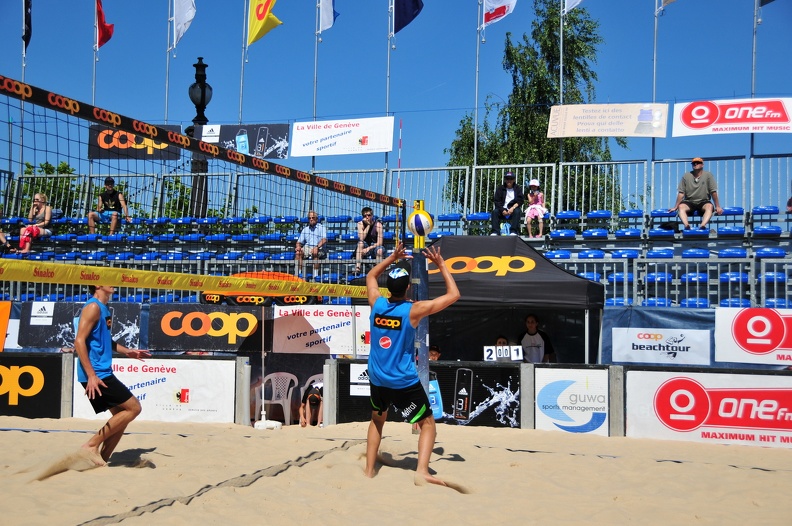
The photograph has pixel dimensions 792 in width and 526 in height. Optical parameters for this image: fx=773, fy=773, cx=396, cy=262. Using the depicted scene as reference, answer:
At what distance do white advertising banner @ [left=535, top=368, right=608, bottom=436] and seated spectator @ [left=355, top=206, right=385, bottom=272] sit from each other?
15.0 ft

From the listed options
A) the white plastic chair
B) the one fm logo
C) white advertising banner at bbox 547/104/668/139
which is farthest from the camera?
white advertising banner at bbox 547/104/668/139

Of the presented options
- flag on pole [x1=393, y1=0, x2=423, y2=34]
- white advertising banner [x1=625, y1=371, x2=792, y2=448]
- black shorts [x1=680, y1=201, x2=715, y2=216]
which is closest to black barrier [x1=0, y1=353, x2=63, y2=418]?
white advertising banner [x1=625, y1=371, x2=792, y2=448]

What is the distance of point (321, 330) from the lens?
10.8m

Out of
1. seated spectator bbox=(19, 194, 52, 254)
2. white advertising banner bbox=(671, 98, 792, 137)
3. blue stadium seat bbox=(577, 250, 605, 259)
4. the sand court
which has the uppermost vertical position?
white advertising banner bbox=(671, 98, 792, 137)

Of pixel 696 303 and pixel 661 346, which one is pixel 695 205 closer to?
pixel 696 303

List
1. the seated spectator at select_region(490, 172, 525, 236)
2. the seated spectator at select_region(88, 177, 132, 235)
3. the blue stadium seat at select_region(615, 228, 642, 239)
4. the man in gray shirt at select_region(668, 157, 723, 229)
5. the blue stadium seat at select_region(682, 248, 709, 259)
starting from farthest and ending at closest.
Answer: the seated spectator at select_region(88, 177, 132, 235) → the seated spectator at select_region(490, 172, 525, 236) → the blue stadium seat at select_region(615, 228, 642, 239) → the man in gray shirt at select_region(668, 157, 723, 229) → the blue stadium seat at select_region(682, 248, 709, 259)

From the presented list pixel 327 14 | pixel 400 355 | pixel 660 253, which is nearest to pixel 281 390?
pixel 400 355

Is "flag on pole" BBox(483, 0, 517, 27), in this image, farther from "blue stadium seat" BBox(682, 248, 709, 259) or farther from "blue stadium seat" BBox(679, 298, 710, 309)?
"blue stadium seat" BBox(679, 298, 710, 309)

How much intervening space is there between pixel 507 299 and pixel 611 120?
6.74m

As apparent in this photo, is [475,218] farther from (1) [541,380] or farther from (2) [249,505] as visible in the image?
(2) [249,505]

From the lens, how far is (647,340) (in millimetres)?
10477

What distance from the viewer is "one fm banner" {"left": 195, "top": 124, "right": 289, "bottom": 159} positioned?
20469mm

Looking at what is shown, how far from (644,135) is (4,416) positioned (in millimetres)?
12344

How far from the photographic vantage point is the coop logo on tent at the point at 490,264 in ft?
35.4
